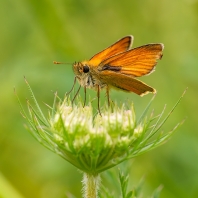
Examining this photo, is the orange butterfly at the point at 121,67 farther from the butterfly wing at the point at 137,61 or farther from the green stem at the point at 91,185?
the green stem at the point at 91,185

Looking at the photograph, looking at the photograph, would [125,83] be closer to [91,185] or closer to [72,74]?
[91,185]

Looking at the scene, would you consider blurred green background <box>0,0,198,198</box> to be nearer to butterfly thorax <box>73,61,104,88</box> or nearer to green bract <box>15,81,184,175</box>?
butterfly thorax <box>73,61,104,88</box>

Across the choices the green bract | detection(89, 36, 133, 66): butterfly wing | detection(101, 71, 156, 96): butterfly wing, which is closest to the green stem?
the green bract

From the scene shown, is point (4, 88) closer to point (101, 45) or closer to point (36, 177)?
point (36, 177)

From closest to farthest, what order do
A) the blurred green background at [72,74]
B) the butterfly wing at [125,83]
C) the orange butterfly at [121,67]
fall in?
the butterfly wing at [125,83] → the orange butterfly at [121,67] → the blurred green background at [72,74]

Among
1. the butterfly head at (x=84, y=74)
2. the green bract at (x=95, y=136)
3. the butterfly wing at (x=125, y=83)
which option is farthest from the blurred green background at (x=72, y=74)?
the green bract at (x=95, y=136)

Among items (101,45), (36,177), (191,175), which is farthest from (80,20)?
(191,175)
